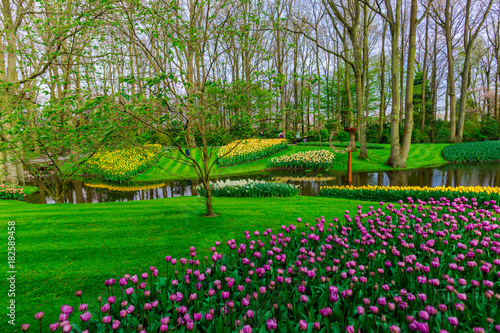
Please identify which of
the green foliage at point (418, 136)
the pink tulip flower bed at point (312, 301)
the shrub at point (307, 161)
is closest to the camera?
the pink tulip flower bed at point (312, 301)

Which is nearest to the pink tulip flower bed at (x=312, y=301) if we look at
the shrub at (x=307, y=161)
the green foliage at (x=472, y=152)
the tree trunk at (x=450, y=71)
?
the shrub at (x=307, y=161)

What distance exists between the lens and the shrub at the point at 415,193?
18.1ft

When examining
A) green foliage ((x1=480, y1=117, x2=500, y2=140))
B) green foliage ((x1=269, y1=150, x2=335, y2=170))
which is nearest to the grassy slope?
green foliage ((x1=269, y1=150, x2=335, y2=170))

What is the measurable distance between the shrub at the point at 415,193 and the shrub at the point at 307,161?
23.3ft

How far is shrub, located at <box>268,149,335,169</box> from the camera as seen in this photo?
1510 cm

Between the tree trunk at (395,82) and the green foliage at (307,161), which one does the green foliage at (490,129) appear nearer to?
the tree trunk at (395,82)

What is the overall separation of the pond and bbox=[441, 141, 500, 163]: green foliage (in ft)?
7.59

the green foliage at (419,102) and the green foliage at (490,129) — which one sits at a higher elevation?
the green foliage at (419,102)

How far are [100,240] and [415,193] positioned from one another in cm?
660

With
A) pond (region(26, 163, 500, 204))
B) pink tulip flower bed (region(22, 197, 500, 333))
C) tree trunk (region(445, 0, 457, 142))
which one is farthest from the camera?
tree trunk (region(445, 0, 457, 142))

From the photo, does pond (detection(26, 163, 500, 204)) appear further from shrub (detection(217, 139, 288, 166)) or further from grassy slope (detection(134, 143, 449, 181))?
shrub (detection(217, 139, 288, 166))

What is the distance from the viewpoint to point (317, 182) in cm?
1191

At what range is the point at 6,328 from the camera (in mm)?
2146

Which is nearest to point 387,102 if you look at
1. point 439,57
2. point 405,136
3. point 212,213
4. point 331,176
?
point 439,57
